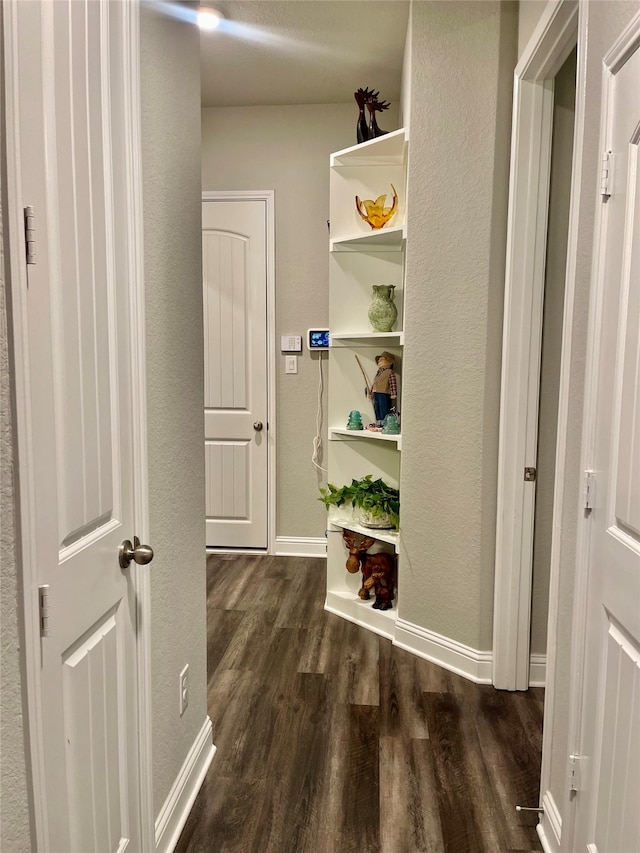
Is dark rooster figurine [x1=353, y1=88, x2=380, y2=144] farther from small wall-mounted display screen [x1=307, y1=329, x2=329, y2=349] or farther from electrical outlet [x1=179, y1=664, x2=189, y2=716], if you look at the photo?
electrical outlet [x1=179, y1=664, x2=189, y2=716]

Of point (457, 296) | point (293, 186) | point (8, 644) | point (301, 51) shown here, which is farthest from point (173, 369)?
point (293, 186)

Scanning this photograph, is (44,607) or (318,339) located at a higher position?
(318,339)

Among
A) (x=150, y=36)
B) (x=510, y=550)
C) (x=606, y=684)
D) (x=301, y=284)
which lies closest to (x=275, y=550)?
(x=301, y=284)

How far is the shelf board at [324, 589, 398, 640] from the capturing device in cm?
300

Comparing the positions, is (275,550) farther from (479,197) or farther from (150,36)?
(150,36)

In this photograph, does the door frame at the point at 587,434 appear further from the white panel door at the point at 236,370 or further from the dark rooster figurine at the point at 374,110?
the white panel door at the point at 236,370

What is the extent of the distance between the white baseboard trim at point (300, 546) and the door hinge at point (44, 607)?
3268 mm

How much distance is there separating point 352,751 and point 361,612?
1.05 m

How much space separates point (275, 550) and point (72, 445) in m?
3.25

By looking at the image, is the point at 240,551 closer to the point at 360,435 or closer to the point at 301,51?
the point at 360,435

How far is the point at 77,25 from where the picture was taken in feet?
3.57

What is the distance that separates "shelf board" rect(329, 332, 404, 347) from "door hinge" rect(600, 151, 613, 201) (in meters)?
1.56

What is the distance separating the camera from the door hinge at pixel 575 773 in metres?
1.51

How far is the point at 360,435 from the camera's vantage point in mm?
3139
